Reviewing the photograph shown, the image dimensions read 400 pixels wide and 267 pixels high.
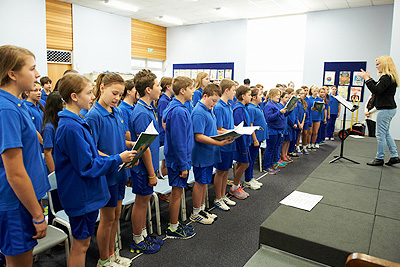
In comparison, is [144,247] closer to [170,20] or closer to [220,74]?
[220,74]

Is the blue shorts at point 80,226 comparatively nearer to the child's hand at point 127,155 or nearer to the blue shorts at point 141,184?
the child's hand at point 127,155

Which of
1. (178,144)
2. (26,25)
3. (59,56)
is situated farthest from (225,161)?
(59,56)

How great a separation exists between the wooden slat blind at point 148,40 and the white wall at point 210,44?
0.29m

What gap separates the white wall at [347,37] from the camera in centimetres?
845

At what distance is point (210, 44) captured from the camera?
11414 mm

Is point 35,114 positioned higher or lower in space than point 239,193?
higher

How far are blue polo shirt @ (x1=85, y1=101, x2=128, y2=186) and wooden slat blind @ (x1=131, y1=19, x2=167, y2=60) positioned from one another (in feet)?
31.2

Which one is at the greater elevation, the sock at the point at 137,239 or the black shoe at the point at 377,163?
the black shoe at the point at 377,163

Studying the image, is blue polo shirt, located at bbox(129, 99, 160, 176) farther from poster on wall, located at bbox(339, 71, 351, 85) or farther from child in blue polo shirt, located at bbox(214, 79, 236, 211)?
poster on wall, located at bbox(339, 71, 351, 85)

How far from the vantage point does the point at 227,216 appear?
3.36 meters

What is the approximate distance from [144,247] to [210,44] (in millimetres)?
10046

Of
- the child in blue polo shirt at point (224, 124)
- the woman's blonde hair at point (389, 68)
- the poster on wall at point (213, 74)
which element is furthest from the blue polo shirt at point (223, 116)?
the poster on wall at point (213, 74)

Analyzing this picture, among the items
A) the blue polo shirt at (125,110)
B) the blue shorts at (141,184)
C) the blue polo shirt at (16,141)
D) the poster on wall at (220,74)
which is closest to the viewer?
the blue polo shirt at (16,141)

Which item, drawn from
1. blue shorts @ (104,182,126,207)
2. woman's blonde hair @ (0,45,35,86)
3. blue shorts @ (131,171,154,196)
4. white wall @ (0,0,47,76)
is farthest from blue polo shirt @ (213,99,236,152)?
white wall @ (0,0,47,76)
